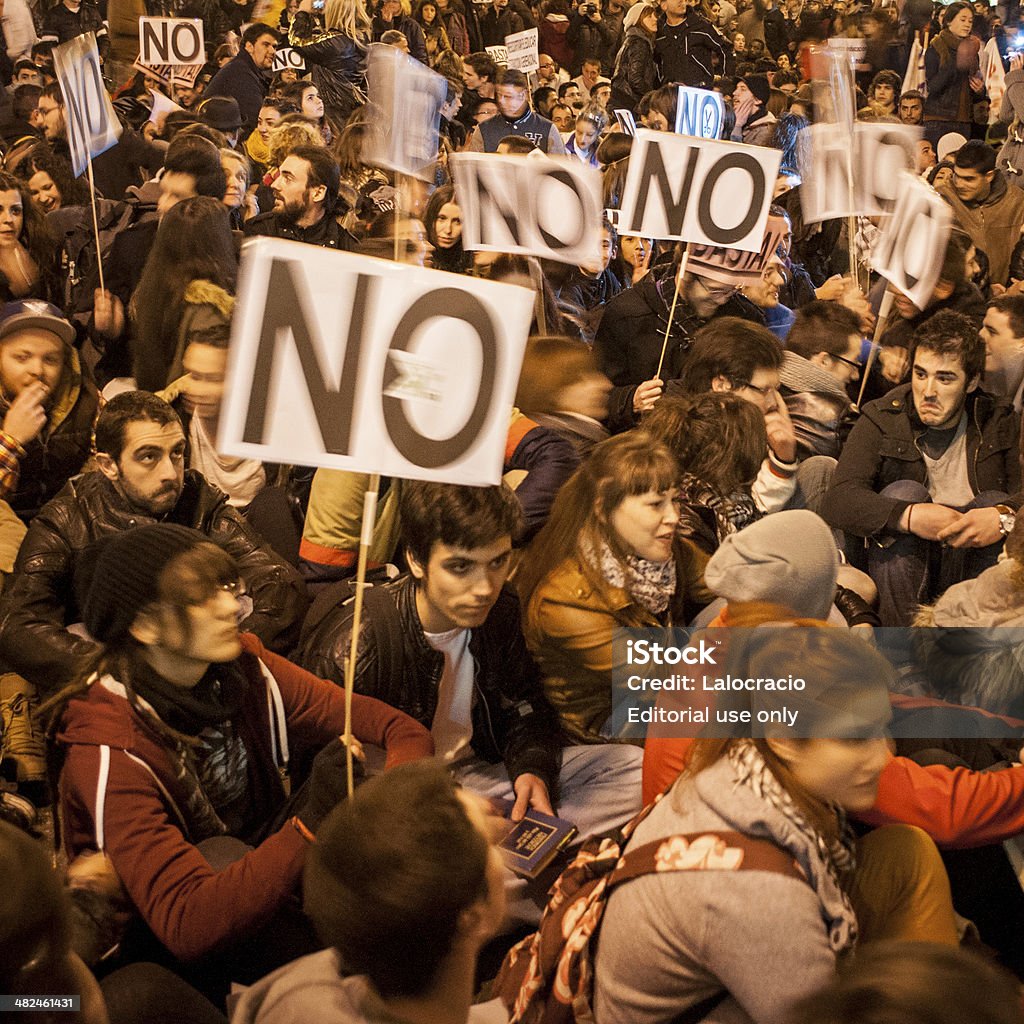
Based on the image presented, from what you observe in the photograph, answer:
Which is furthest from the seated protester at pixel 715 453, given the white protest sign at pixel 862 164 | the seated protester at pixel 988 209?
the seated protester at pixel 988 209

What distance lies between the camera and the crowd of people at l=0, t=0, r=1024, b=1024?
5.93 feet

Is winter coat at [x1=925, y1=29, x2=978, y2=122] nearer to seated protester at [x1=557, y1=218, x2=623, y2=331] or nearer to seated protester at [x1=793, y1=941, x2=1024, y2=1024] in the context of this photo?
seated protester at [x1=557, y1=218, x2=623, y2=331]

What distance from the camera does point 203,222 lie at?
15.2ft

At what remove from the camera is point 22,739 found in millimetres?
3410

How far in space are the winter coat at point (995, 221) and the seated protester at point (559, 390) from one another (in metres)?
4.40

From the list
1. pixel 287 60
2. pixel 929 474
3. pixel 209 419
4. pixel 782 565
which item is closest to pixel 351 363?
pixel 782 565

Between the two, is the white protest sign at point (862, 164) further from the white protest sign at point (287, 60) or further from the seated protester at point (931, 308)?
the white protest sign at point (287, 60)

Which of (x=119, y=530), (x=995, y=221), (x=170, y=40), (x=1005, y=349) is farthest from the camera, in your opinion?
(x=170, y=40)

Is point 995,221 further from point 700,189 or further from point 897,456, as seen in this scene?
point 897,456

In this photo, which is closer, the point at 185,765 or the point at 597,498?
the point at 185,765

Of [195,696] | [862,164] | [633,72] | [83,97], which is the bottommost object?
[195,696]

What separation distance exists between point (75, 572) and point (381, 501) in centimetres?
91

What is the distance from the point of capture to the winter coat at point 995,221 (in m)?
7.47

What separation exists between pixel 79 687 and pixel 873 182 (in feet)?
13.4
